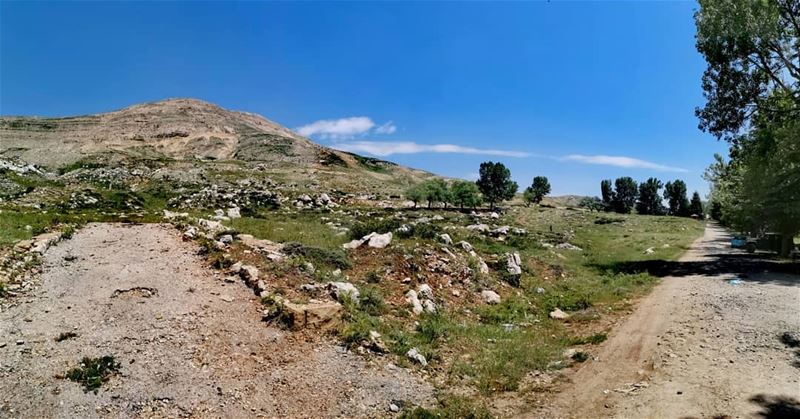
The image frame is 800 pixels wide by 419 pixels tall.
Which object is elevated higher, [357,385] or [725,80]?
[725,80]

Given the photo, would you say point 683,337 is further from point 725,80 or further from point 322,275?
point 725,80

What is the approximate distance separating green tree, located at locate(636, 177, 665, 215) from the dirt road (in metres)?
106

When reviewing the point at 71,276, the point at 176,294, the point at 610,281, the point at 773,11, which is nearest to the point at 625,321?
the point at 610,281

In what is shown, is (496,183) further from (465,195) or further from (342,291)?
(342,291)

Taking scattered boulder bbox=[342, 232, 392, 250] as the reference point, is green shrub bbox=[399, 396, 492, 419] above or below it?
below

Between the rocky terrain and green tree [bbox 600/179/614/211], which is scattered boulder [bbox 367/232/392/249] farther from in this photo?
green tree [bbox 600/179/614/211]

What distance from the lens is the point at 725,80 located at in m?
25.8

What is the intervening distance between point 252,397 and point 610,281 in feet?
63.6

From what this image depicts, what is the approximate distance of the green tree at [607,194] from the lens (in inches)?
4626

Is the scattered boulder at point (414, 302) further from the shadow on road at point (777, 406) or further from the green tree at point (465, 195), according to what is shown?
the green tree at point (465, 195)

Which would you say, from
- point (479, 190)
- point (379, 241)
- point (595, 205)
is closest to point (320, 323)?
point (379, 241)

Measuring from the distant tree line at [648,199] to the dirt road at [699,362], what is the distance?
102 m

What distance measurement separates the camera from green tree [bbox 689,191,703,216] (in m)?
Result: 107

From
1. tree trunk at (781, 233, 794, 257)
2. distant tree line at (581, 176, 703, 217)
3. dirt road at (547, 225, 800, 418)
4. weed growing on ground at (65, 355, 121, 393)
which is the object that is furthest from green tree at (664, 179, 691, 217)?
weed growing on ground at (65, 355, 121, 393)
